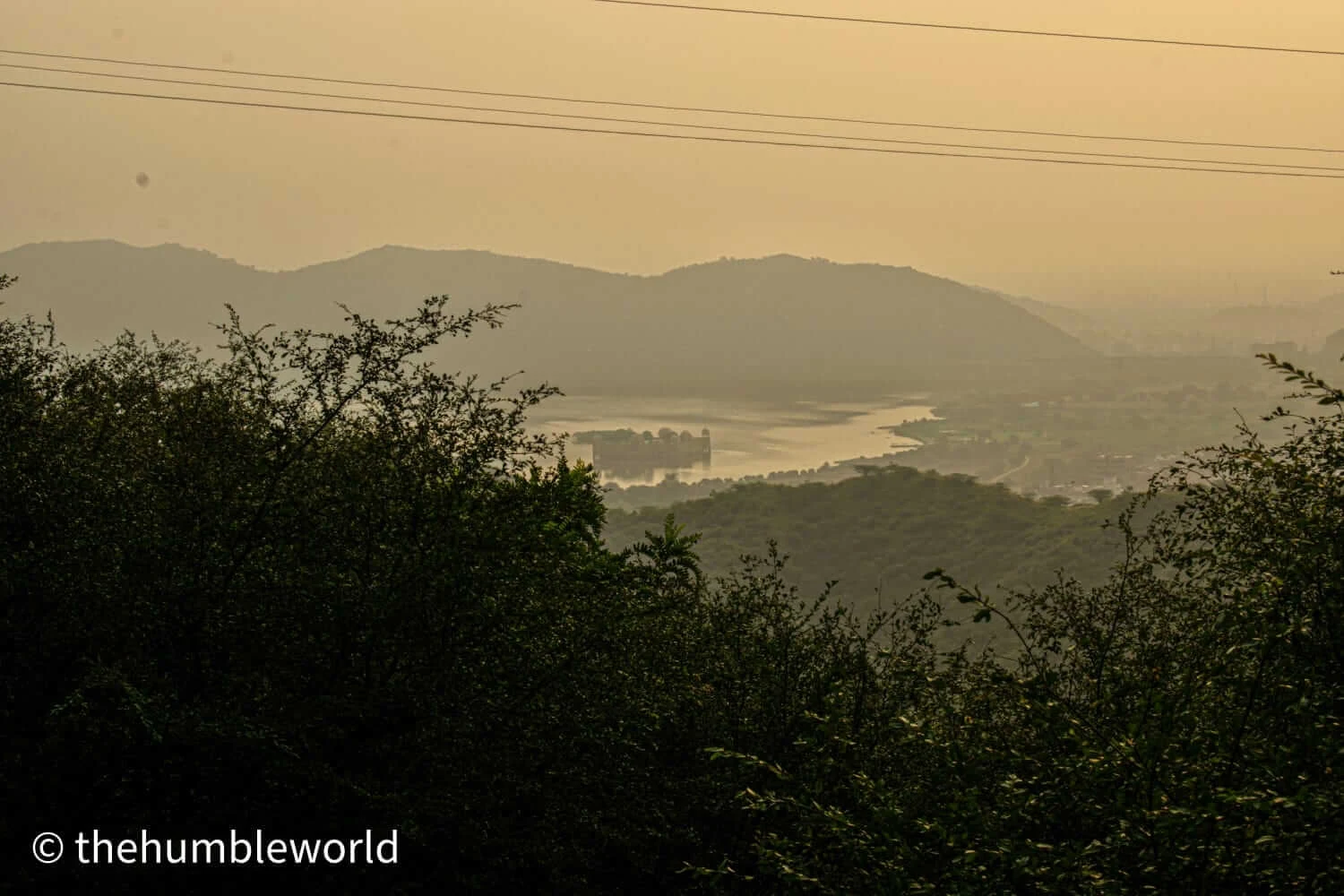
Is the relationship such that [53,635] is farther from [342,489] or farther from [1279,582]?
[1279,582]

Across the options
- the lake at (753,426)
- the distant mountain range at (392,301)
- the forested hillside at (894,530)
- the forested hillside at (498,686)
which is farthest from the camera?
the lake at (753,426)

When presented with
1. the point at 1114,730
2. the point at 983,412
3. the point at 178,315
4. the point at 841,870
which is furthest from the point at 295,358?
the point at 983,412

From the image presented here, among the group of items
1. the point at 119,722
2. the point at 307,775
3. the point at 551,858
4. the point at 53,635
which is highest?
the point at 53,635

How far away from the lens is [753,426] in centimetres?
14888

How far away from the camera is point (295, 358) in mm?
9953

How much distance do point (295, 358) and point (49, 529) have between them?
2.36m

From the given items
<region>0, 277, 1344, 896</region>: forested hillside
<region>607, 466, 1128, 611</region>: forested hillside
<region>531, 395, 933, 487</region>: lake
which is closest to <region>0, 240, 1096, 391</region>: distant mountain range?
<region>531, 395, 933, 487</region>: lake

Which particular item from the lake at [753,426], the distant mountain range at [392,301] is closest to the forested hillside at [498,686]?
the lake at [753,426]

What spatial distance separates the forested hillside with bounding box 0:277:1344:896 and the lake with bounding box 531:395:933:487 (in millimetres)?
85043

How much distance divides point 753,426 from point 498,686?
140 meters

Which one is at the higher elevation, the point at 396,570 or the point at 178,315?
the point at 178,315

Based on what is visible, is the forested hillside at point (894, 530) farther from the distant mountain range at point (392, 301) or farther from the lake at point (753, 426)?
the distant mountain range at point (392, 301)

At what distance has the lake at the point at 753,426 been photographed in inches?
4621

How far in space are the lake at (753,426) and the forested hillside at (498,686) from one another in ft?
279
